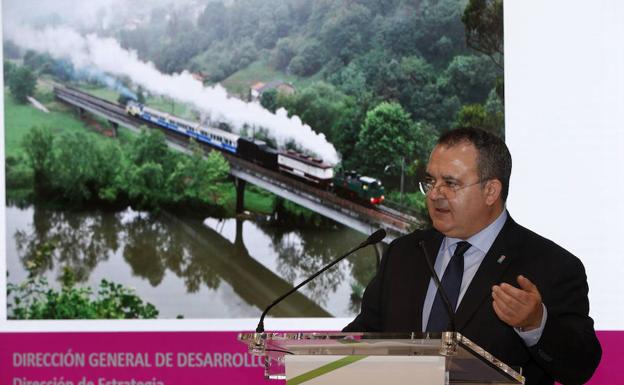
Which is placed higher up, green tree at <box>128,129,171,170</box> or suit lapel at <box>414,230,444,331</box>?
green tree at <box>128,129,171,170</box>

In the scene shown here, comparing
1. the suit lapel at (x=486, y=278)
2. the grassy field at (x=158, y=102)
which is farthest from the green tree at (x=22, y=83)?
the suit lapel at (x=486, y=278)

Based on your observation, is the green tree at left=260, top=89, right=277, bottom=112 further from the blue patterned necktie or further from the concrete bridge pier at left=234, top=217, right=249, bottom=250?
the blue patterned necktie

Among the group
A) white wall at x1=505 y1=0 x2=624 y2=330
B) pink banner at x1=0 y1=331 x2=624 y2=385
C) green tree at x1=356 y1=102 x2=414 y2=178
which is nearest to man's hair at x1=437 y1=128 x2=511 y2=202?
white wall at x1=505 y1=0 x2=624 y2=330

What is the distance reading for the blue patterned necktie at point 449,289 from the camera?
2.50 metres

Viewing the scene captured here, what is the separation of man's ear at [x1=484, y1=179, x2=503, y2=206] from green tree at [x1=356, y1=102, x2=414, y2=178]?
2123mm

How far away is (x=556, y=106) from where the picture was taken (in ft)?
14.4

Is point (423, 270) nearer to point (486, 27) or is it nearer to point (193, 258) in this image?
point (486, 27)

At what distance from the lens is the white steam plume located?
483 centimetres

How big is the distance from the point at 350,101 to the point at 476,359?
2.90m

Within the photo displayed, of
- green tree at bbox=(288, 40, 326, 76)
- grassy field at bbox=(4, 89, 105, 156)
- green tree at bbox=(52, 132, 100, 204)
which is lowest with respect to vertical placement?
green tree at bbox=(52, 132, 100, 204)

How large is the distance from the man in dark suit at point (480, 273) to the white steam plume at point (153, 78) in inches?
85.0

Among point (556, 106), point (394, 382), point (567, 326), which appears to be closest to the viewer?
point (394, 382)

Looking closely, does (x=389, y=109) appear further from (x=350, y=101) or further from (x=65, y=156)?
(x=65, y=156)

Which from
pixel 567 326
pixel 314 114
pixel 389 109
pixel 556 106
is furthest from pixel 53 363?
pixel 567 326
